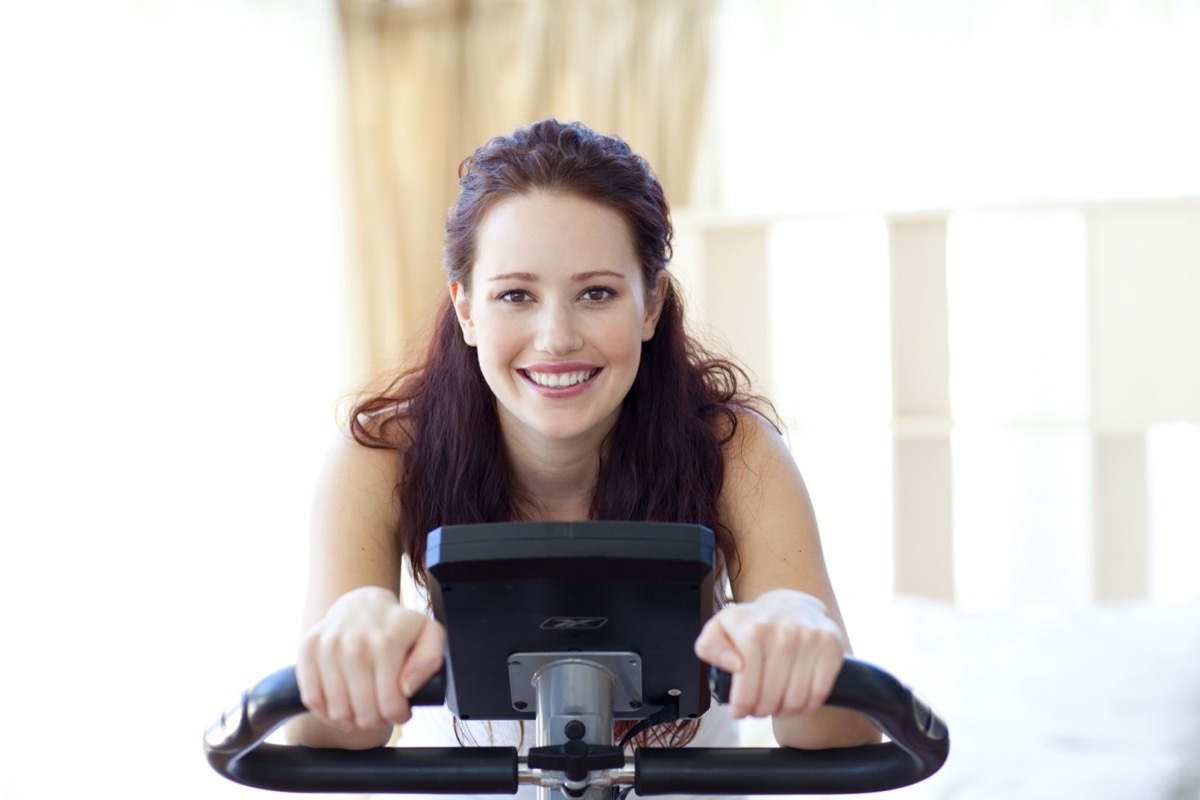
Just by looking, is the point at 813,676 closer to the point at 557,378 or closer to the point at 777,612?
the point at 777,612

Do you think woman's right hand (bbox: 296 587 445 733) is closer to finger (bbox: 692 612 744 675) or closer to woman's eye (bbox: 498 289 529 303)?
finger (bbox: 692 612 744 675)

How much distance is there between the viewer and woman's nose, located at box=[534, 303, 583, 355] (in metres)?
1.56

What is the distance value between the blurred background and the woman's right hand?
191 cm

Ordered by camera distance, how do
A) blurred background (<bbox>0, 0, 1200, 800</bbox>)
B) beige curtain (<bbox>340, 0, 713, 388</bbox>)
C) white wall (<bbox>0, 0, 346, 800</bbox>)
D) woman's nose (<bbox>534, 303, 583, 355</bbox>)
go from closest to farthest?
woman's nose (<bbox>534, 303, 583, 355</bbox>)
white wall (<bbox>0, 0, 346, 800</bbox>)
blurred background (<bbox>0, 0, 1200, 800</bbox>)
beige curtain (<bbox>340, 0, 713, 388</bbox>)

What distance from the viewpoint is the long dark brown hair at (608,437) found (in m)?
1.70

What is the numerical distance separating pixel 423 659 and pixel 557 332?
2.07 ft

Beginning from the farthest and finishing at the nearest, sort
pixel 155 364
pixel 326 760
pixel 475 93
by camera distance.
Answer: pixel 475 93 → pixel 155 364 → pixel 326 760

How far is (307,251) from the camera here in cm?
344

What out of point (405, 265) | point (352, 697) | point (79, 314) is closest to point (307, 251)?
point (405, 265)

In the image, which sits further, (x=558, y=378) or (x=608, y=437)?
(x=608, y=437)

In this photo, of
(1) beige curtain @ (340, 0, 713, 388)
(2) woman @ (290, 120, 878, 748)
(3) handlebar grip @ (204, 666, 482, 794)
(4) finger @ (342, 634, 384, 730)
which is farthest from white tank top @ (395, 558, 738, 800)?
(1) beige curtain @ (340, 0, 713, 388)

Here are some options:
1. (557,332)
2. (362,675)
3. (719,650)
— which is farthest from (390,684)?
(557,332)

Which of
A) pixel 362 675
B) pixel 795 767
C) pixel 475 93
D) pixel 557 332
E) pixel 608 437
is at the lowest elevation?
pixel 795 767

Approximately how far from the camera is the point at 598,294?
1.62m
